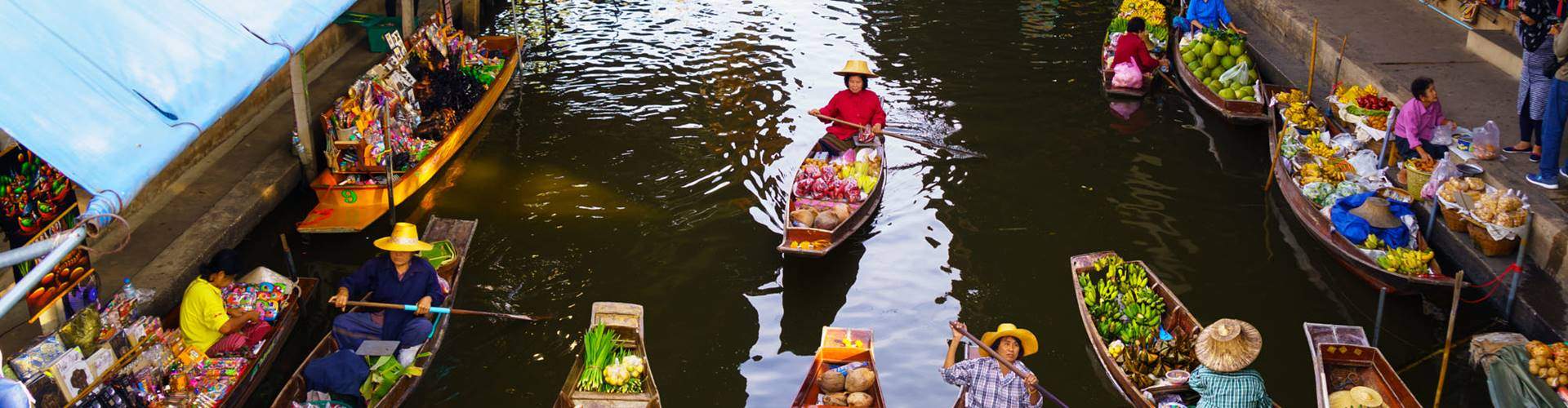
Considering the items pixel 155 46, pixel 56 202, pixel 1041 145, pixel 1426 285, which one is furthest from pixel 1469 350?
pixel 56 202

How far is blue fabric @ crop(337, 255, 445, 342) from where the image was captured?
327 inches

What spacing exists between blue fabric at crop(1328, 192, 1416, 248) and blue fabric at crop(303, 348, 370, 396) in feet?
25.6

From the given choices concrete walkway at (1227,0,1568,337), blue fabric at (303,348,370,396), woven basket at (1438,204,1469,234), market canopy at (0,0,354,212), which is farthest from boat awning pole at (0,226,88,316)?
woven basket at (1438,204,1469,234)

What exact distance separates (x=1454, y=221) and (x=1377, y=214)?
75 cm

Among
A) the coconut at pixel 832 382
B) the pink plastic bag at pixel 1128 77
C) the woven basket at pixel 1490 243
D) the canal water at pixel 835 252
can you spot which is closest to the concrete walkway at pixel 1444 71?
the woven basket at pixel 1490 243

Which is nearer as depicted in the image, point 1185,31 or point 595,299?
point 595,299

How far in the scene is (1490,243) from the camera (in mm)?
9484

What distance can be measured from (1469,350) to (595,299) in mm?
6704

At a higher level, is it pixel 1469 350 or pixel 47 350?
pixel 47 350

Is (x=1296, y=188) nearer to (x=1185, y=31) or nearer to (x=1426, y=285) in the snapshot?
(x=1426, y=285)

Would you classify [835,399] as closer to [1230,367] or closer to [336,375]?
[1230,367]

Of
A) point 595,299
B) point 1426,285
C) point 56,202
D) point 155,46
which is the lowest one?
point 595,299

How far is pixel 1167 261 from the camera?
10.5 metres

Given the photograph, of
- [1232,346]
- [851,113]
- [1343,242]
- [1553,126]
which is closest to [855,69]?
[851,113]
